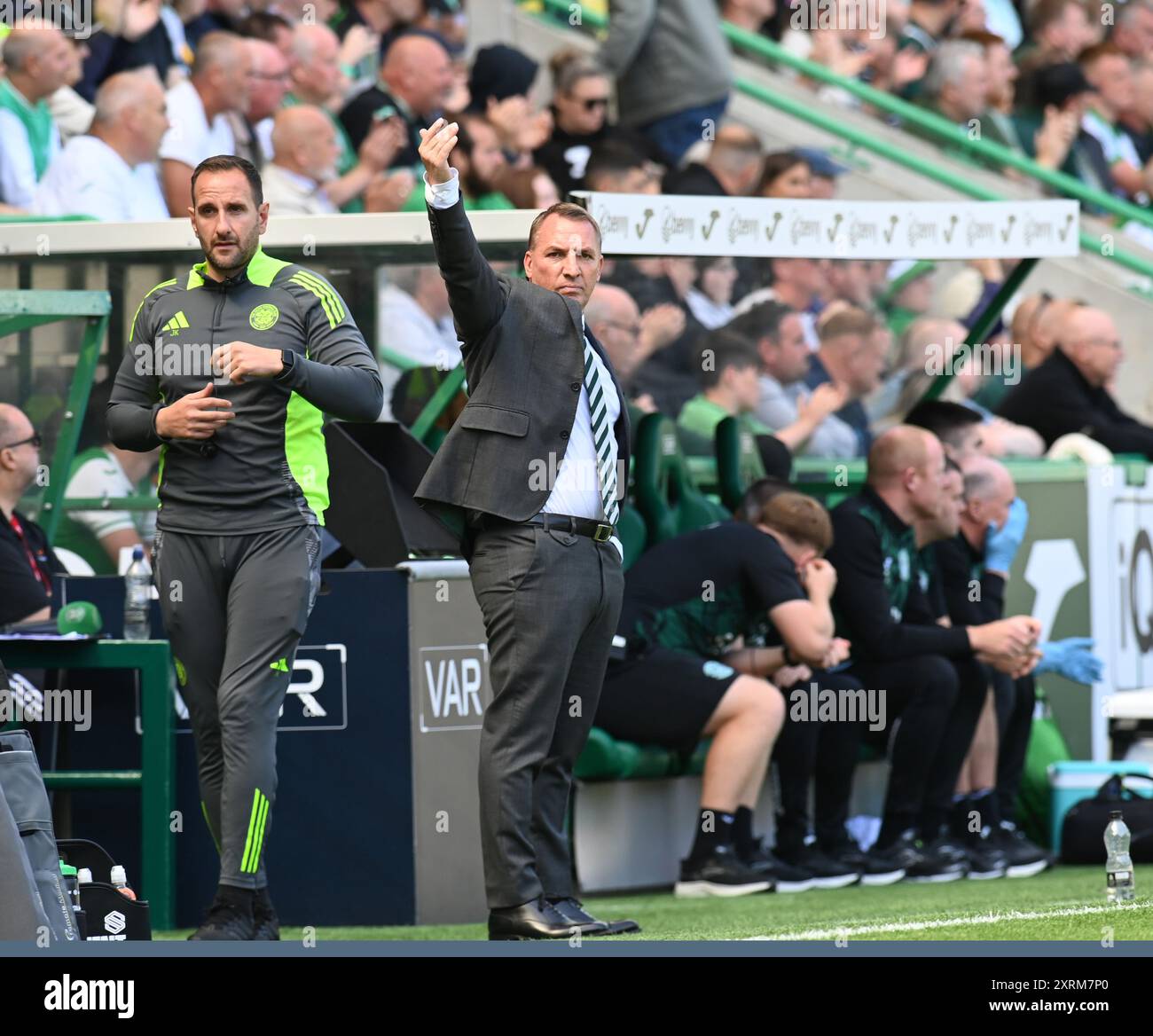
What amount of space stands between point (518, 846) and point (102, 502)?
2.85 m

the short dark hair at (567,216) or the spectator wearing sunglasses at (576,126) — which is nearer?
the short dark hair at (567,216)

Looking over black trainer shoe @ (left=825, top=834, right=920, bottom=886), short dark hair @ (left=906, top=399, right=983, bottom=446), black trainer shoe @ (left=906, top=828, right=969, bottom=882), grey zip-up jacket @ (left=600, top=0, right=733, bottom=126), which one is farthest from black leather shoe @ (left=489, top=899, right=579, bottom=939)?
grey zip-up jacket @ (left=600, top=0, right=733, bottom=126)

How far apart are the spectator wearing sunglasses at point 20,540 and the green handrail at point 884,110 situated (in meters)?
7.40

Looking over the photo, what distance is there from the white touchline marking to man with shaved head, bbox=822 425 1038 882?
186cm

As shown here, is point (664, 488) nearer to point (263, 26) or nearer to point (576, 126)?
point (263, 26)

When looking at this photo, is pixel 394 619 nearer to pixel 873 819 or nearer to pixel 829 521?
pixel 829 521

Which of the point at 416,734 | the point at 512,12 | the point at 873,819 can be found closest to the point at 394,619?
the point at 416,734

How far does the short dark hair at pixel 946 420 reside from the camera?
30.1ft

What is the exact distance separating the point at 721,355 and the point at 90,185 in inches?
104

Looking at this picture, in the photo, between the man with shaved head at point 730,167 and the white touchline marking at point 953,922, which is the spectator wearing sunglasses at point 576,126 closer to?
the man with shaved head at point 730,167

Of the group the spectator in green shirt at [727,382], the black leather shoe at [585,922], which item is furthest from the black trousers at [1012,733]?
the black leather shoe at [585,922]

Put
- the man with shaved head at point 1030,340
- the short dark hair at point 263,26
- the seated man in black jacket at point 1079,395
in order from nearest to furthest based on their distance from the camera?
1. the short dark hair at point 263,26
2. the seated man in black jacket at point 1079,395
3. the man with shaved head at point 1030,340

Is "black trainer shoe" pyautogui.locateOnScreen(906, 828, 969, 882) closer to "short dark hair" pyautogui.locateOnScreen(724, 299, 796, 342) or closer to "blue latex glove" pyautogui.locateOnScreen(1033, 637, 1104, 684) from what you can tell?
"blue latex glove" pyautogui.locateOnScreen(1033, 637, 1104, 684)
